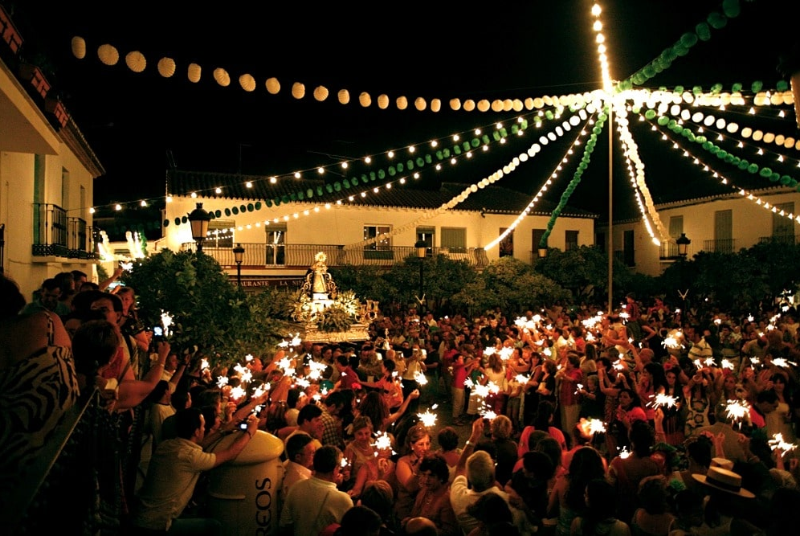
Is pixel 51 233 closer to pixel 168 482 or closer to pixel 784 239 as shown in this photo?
pixel 168 482

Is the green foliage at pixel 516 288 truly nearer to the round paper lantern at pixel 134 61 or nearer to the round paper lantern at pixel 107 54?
the round paper lantern at pixel 134 61

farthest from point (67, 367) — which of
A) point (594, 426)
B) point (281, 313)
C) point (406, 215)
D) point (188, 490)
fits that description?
point (406, 215)

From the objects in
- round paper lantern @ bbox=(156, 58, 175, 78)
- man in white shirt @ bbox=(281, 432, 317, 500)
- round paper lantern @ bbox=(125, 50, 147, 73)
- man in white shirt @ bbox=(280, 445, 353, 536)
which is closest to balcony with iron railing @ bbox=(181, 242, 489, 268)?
round paper lantern @ bbox=(156, 58, 175, 78)

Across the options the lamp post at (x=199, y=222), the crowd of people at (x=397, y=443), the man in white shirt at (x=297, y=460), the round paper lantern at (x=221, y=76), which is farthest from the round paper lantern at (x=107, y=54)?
the man in white shirt at (x=297, y=460)

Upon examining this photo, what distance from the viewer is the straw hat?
374 centimetres

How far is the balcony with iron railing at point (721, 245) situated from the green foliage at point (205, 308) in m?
27.5

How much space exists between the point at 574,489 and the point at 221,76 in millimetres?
5448

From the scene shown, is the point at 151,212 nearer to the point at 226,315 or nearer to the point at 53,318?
the point at 226,315

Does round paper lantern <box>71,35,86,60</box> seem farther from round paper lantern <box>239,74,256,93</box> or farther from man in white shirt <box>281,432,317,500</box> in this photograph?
man in white shirt <box>281,432,317,500</box>

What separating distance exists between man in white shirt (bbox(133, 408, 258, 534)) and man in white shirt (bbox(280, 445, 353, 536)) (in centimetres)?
57

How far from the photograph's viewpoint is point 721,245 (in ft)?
94.9

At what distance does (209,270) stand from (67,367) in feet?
13.0

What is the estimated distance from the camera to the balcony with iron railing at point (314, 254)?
2581 centimetres

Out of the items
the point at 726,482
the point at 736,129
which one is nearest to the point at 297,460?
the point at 726,482
